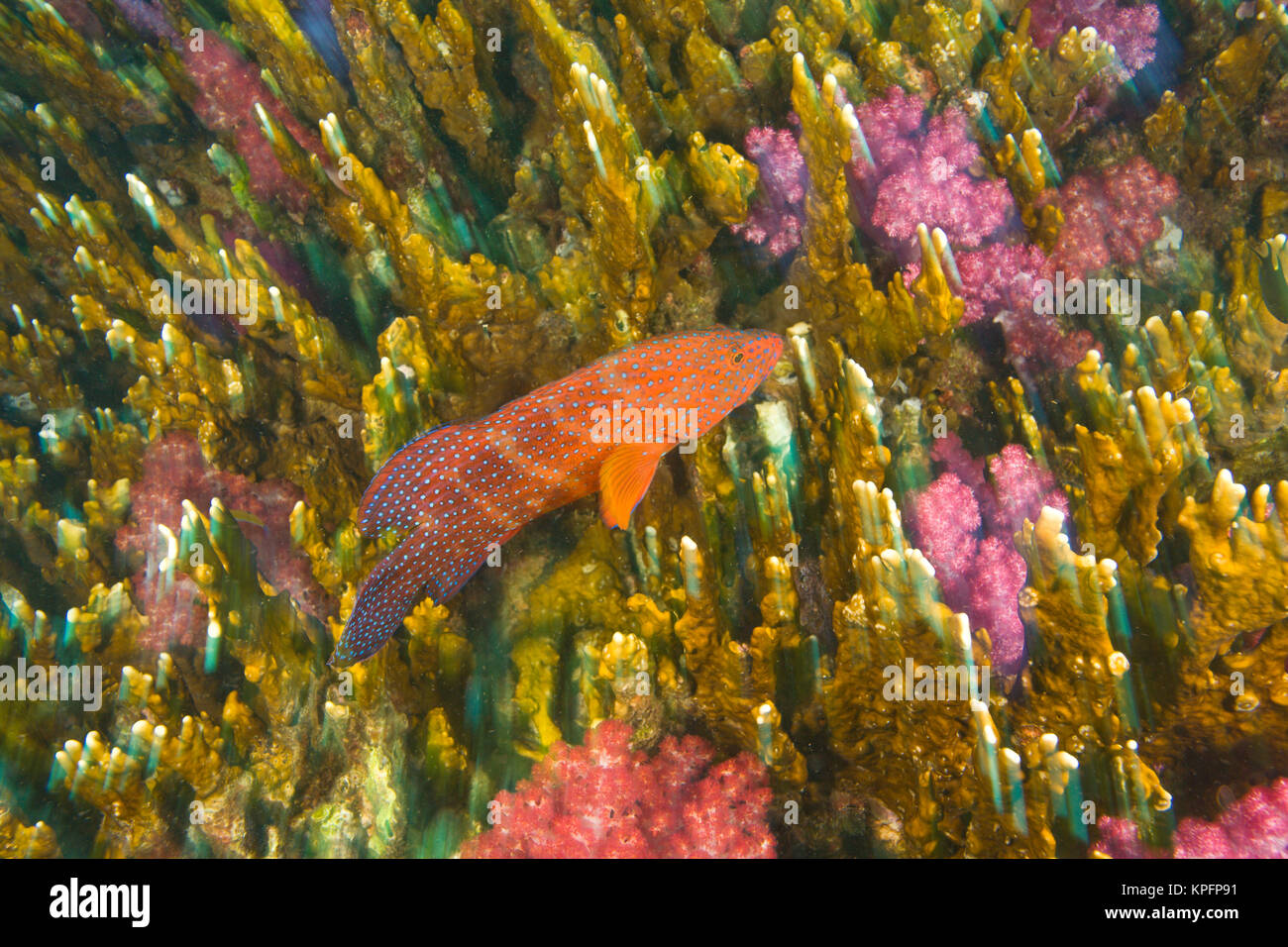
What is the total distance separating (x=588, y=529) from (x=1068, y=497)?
8.90 ft

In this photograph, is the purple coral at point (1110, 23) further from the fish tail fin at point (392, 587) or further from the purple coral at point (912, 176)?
the fish tail fin at point (392, 587)

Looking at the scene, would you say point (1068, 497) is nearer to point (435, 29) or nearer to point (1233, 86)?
point (1233, 86)

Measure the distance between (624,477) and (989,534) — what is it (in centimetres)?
193

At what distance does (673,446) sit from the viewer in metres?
3.16

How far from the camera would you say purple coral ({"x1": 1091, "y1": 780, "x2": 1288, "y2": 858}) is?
93.9 inches

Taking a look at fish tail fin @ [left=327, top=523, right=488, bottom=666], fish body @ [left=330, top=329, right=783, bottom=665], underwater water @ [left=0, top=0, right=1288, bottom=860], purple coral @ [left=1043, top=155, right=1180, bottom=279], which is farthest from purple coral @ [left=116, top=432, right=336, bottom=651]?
purple coral @ [left=1043, top=155, right=1180, bottom=279]

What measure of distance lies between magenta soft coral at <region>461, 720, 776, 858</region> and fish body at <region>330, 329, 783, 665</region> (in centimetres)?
113

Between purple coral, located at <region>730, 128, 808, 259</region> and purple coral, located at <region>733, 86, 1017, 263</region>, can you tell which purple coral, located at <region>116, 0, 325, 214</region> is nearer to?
purple coral, located at <region>730, 128, 808, 259</region>

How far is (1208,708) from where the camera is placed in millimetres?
2756

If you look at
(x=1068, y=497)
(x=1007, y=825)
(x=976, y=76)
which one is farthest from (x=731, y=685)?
(x=976, y=76)

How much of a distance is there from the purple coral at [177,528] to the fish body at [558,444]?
1405mm

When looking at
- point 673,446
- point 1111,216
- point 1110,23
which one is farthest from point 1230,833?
point 1110,23

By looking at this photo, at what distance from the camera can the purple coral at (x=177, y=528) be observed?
395 centimetres

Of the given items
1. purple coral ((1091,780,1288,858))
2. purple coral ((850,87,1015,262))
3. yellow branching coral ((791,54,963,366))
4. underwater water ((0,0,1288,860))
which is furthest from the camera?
purple coral ((850,87,1015,262))
